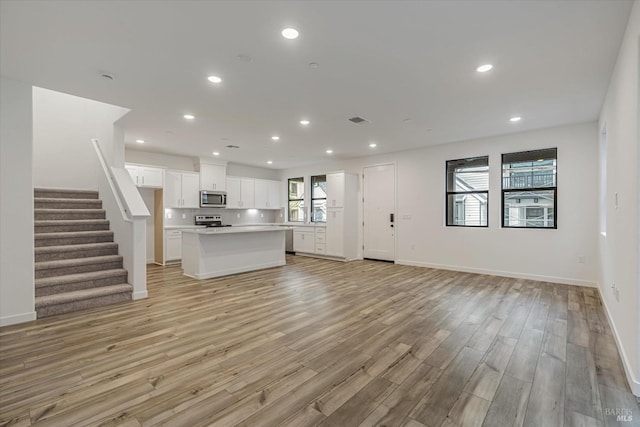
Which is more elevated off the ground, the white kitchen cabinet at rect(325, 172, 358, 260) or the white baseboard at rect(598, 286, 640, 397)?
the white kitchen cabinet at rect(325, 172, 358, 260)

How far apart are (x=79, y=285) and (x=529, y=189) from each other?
752cm

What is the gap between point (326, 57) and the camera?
9.22ft

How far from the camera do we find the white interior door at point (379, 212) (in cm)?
725

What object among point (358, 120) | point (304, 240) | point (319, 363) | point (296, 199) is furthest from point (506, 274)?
point (296, 199)

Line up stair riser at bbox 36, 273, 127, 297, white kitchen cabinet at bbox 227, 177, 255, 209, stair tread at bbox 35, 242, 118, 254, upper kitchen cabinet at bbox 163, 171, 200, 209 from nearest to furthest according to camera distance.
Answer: stair riser at bbox 36, 273, 127, 297
stair tread at bbox 35, 242, 118, 254
upper kitchen cabinet at bbox 163, 171, 200, 209
white kitchen cabinet at bbox 227, 177, 255, 209

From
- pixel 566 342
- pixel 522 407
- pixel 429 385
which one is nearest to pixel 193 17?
pixel 429 385

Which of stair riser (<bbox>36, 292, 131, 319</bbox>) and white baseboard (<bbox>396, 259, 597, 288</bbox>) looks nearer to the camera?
stair riser (<bbox>36, 292, 131, 319</bbox>)

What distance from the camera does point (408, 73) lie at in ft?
10.3

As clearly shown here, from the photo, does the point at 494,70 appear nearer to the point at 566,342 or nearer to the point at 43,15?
the point at 566,342

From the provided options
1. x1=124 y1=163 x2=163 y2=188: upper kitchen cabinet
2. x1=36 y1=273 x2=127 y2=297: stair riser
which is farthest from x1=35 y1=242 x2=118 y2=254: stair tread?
x1=124 y1=163 x2=163 y2=188: upper kitchen cabinet

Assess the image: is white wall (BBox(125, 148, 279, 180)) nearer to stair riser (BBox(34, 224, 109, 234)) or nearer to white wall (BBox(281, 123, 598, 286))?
stair riser (BBox(34, 224, 109, 234))

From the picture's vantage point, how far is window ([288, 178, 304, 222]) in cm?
971

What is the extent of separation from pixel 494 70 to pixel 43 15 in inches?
162

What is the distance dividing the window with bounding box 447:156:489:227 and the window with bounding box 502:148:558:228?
358 mm
